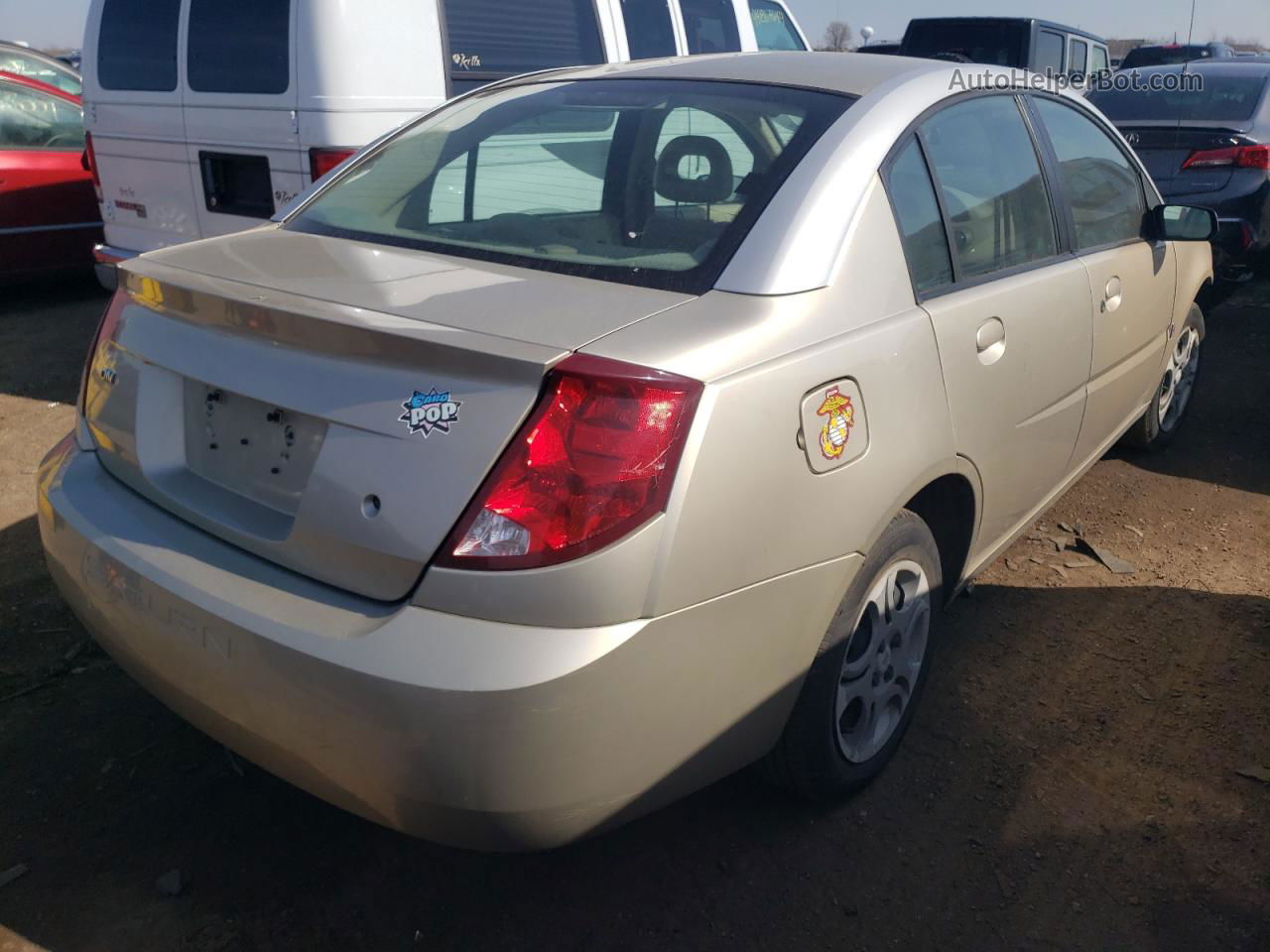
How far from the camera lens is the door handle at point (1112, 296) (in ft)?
11.5

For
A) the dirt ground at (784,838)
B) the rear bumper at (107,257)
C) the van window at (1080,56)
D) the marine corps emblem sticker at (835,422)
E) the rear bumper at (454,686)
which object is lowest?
the dirt ground at (784,838)

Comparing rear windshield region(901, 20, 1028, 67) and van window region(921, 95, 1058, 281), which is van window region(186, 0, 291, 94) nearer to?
van window region(921, 95, 1058, 281)

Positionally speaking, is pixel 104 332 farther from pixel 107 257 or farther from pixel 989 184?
pixel 107 257

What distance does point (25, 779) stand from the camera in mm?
2723

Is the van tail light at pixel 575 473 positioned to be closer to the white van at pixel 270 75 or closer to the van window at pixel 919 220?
the van window at pixel 919 220

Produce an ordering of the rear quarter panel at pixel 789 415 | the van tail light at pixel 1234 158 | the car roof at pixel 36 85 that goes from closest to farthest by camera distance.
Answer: the rear quarter panel at pixel 789 415 → the van tail light at pixel 1234 158 → the car roof at pixel 36 85

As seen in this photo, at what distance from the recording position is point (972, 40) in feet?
40.4

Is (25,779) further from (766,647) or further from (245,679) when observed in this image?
(766,647)

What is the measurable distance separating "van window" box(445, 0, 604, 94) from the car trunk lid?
9.90 feet

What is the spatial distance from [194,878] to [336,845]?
300 millimetres

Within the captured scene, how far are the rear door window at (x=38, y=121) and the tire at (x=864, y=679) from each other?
7175 mm

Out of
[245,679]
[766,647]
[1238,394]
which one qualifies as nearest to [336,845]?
[245,679]

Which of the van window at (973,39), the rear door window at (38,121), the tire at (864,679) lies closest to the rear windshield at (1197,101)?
the van window at (973,39)

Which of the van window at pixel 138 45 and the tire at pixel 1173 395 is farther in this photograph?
the van window at pixel 138 45
